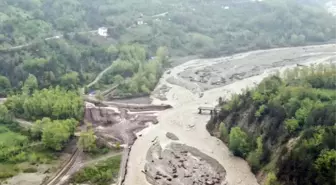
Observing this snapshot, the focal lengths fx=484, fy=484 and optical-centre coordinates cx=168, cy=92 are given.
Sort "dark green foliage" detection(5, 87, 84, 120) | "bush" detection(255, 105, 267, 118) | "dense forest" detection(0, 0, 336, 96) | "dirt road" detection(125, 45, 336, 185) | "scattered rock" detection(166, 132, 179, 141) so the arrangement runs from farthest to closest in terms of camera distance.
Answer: "dense forest" detection(0, 0, 336, 96) → "dark green foliage" detection(5, 87, 84, 120) → "scattered rock" detection(166, 132, 179, 141) → "bush" detection(255, 105, 267, 118) → "dirt road" detection(125, 45, 336, 185)

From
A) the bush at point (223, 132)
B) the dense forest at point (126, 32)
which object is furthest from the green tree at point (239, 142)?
the dense forest at point (126, 32)

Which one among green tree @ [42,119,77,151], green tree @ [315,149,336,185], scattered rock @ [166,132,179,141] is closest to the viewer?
green tree @ [315,149,336,185]

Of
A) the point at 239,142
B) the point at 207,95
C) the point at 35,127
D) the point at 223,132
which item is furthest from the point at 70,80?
the point at 239,142

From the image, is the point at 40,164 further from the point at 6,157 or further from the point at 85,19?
the point at 85,19

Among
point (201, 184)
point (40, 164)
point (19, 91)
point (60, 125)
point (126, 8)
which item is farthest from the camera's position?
point (126, 8)

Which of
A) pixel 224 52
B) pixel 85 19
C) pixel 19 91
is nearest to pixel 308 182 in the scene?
pixel 19 91

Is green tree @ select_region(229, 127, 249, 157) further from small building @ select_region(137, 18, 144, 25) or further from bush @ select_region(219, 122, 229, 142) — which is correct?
small building @ select_region(137, 18, 144, 25)

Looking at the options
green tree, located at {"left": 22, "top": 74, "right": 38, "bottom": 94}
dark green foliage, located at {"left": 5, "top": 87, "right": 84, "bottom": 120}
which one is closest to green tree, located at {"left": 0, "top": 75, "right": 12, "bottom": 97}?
green tree, located at {"left": 22, "top": 74, "right": 38, "bottom": 94}

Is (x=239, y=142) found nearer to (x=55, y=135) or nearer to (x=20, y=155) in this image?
(x=55, y=135)
